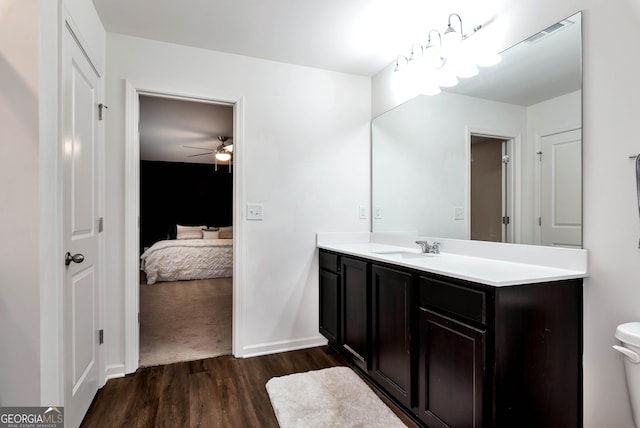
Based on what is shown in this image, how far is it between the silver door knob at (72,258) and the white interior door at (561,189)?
7.55ft

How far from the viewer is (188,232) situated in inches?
264

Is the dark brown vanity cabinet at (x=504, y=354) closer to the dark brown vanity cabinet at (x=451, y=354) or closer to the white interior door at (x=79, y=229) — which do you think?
the dark brown vanity cabinet at (x=451, y=354)

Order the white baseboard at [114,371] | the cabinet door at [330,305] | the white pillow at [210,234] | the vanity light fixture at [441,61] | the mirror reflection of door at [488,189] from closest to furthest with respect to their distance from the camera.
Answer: the mirror reflection of door at [488,189], the vanity light fixture at [441,61], the white baseboard at [114,371], the cabinet door at [330,305], the white pillow at [210,234]

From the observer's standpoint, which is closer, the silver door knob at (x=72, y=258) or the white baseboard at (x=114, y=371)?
the silver door knob at (x=72, y=258)

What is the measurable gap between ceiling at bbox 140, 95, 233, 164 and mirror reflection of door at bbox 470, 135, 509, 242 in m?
2.06

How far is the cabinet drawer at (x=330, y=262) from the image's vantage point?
252 centimetres

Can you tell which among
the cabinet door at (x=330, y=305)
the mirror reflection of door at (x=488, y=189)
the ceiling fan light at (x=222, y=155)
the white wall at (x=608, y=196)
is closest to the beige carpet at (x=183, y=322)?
the cabinet door at (x=330, y=305)

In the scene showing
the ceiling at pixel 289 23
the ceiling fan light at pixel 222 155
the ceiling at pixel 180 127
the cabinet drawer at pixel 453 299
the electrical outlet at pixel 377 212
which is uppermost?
the ceiling at pixel 289 23

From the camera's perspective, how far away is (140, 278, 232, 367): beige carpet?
2.69 m

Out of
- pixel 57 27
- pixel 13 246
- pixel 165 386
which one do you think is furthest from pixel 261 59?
pixel 165 386

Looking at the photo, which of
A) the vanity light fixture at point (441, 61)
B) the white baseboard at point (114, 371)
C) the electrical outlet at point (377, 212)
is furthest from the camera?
the electrical outlet at point (377, 212)

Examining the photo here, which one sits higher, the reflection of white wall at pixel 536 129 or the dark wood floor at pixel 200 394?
the reflection of white wall at pixel 536 129

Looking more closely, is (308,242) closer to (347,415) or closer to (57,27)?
(347,415)

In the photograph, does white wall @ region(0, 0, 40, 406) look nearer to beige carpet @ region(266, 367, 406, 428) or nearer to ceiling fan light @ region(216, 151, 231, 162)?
beige carpet @ region(266, 367, 406, 428)
